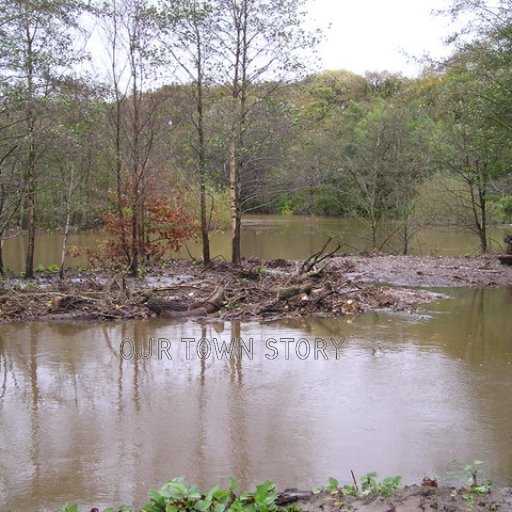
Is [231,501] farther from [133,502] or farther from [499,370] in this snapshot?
[499,370]

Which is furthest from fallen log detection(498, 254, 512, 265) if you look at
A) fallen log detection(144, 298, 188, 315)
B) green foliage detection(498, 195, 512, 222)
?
fallen log detection(144, 298, 188, 315)

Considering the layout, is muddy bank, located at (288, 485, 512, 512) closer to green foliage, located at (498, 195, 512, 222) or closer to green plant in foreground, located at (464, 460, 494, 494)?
green plant in foreground, located at (464, 460, 494, 494)

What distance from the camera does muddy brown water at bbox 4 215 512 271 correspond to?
83.1 ft

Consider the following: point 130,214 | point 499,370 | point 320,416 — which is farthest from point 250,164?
point 320,416

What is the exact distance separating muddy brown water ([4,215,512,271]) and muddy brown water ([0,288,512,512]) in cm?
1334

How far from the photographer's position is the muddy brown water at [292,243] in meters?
25.3

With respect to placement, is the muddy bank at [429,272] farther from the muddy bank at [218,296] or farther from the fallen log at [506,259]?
the fallen log at [506,259]

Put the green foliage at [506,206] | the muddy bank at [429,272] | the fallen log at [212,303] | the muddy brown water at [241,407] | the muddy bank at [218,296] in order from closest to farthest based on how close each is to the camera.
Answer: the muddy brown water at [241,407] < the muddy bank at [218,296] < the fallen log at [212,303] < the muddy bank at [429,272] < the green foliage at [506,206]

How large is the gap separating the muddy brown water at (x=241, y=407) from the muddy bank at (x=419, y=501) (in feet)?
1.61

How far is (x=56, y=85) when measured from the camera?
1302 cm

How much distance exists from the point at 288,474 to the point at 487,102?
13.6m

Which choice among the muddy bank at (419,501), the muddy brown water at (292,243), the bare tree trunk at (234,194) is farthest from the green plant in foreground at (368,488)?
Answer: the muddy brown water at (292,243)

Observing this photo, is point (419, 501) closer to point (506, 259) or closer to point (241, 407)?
point (241, 407)

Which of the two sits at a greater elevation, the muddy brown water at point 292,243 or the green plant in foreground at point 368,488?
the muddy brown water at point 292,243
